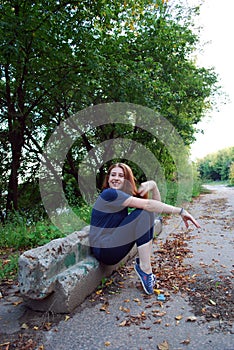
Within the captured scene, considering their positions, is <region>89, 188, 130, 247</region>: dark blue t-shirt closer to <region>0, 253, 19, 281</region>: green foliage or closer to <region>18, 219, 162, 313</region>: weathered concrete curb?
<region>18, 219, 162, 313</region>: weathered concrete curb

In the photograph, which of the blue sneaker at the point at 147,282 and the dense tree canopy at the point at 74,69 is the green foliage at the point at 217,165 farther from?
the blue sneaker at the point at 147,282

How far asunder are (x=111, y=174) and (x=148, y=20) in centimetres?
670

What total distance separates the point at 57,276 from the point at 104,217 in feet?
2.32

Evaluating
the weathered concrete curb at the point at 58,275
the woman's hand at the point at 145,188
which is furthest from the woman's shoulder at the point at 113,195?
the weathered concrete curb at the point at 58,275

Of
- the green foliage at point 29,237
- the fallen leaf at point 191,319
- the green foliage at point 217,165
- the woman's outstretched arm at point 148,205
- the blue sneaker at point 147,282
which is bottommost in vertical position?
the fallen leaf at point 191,319

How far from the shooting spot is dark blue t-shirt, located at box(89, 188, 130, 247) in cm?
279

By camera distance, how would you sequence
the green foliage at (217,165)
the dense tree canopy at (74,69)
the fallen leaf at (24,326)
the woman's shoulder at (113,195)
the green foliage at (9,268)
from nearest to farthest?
1. the fallen leaf at (24,326)
2. the woman's shoulder at (113,195)
3. the green foliage at (9,268)
4. the dense tree canopy at (74,69)
5. the green foliage at (217,165)

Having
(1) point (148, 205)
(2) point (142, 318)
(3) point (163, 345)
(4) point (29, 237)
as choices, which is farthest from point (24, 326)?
(4) point (29, 237)

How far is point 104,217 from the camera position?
9.42 ft

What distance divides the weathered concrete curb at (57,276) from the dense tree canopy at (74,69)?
3287 millimetres

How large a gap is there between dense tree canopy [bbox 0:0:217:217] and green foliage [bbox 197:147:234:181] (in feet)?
113

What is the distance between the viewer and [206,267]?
351 centimetres

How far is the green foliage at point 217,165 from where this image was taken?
43344mm

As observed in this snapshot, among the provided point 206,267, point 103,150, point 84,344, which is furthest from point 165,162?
point 84,344
